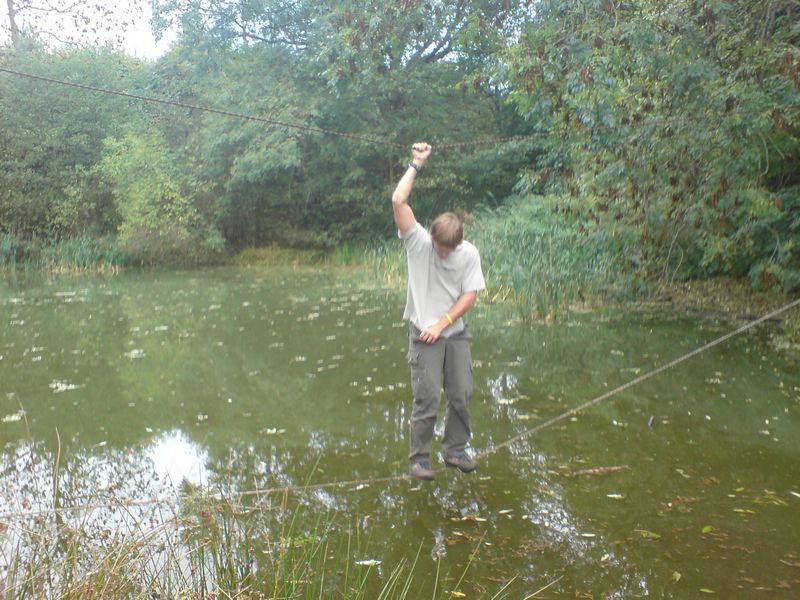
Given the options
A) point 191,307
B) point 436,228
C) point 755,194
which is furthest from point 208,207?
point 436,228

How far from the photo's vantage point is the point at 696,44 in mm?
9688

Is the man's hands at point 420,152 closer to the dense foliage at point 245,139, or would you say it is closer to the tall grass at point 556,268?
the tall grass at point 556,268

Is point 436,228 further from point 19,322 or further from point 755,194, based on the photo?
point 19,322

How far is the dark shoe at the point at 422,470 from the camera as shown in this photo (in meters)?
5.33

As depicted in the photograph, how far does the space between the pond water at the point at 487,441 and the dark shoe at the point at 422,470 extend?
4.6 inches

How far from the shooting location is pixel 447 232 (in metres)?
4.95

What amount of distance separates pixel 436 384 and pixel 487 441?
1.45 meters

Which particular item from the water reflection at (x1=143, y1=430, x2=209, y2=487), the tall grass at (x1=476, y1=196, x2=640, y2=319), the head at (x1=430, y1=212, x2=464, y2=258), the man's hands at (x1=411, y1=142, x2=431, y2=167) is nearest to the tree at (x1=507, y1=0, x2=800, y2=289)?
the tall grass at (x1=476, y1=196, x2=640, y2=319)

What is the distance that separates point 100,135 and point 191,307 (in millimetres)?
16785

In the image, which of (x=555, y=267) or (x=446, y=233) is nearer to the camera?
(x=446, y=233)

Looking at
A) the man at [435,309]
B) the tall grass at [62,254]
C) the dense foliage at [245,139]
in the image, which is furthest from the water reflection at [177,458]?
the tall grass at [62,254]

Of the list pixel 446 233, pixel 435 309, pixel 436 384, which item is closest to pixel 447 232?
pixel 446 233

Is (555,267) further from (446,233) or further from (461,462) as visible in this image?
(446,233)

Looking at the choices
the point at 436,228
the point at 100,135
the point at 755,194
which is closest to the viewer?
the point at 436,228
